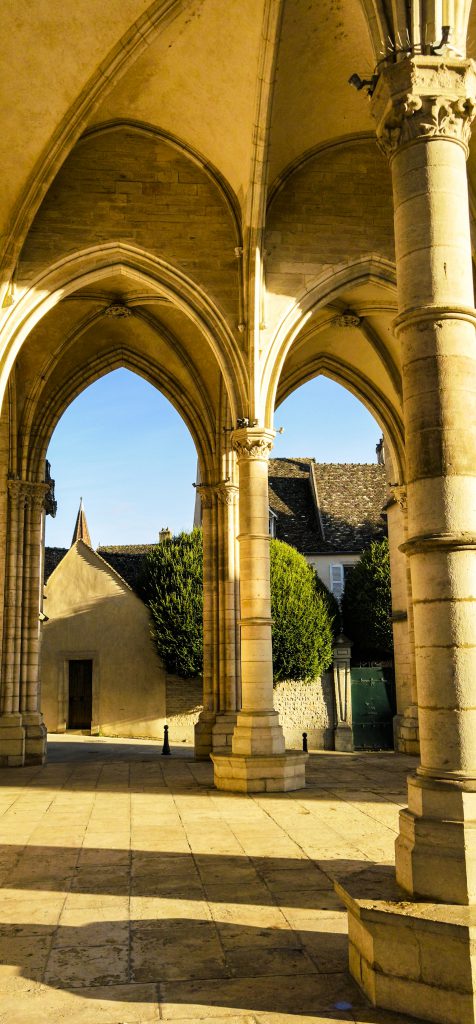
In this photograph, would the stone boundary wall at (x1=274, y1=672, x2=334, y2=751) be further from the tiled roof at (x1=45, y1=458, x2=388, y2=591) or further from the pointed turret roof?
the pointed turret roof

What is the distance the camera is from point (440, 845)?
3.62m

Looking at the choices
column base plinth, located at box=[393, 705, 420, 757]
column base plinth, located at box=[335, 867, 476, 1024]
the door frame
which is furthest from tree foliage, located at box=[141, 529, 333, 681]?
column base plinth, located at box=[335, 867, 476, 1024]

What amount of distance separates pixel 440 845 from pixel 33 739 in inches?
418

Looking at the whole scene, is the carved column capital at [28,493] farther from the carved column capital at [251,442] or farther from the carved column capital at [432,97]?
the carved column capital at [432,97]

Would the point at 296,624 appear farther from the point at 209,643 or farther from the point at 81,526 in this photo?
the point at 81,526

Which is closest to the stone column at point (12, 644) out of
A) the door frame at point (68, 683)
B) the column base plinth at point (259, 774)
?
the column base plinth at point (259, 774)

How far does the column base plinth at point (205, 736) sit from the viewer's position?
13250 mm

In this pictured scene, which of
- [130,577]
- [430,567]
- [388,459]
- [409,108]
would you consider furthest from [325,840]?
[130,577]

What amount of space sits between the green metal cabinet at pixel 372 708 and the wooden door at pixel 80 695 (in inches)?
289

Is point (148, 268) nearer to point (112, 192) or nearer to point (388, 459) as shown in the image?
point (112, 192)

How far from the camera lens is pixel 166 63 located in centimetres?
984

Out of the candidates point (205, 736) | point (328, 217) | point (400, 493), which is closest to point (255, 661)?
point (205, 736)

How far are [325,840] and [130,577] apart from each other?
22.8 metres

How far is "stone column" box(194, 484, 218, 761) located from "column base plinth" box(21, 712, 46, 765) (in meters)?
2.37
